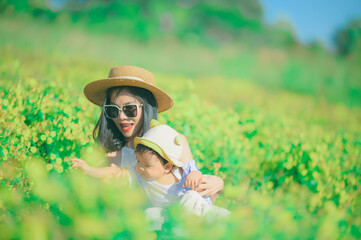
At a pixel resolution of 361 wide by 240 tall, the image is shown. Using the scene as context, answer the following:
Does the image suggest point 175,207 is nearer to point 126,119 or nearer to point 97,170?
point 97,170

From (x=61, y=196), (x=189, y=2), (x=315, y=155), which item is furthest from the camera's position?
(x=189, y=2)

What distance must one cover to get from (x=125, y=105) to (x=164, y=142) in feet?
1.95

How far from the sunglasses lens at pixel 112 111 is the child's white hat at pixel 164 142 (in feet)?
1.60

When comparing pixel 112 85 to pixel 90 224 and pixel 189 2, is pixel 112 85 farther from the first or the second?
pixel 189 2

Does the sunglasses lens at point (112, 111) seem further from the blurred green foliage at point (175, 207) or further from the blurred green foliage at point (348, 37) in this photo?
the blurred green foliage at point (348, 37)

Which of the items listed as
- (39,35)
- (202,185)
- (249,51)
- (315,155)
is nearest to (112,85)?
(202,185)

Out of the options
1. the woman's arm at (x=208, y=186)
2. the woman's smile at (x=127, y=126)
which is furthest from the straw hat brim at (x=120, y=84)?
the woman's arm at (x=208, y=186)

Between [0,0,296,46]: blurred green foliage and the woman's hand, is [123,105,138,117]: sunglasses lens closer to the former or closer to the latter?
the woman's hand

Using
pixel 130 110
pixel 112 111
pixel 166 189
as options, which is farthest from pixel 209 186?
pixel 112 111

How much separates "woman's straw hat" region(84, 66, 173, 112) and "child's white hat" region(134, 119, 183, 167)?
47cm

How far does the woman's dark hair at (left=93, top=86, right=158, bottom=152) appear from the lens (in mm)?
2602

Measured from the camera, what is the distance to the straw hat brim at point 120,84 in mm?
2484

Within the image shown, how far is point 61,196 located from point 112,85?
1.66 m

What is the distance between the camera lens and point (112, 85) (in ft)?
8.60
